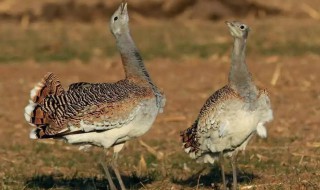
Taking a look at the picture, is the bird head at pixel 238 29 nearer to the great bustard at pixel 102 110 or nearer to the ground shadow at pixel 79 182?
the great bustard at pixel 102 110

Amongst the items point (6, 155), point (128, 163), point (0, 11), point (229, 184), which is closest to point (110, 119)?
point (229, 184)

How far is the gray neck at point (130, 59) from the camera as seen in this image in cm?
845

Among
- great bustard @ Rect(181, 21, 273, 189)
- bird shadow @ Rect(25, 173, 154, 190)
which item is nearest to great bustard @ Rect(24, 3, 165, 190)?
great bustard @ Rect(181, 21, 273, 189)

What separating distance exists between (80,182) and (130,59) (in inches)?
60.3

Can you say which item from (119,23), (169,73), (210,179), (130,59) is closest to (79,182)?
(210,179)

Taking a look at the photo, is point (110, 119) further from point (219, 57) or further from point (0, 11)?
point (0, 11)

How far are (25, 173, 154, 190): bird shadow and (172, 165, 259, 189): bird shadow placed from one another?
34 cm

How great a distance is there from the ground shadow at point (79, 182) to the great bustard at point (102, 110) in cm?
79

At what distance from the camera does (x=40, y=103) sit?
835 centimetres

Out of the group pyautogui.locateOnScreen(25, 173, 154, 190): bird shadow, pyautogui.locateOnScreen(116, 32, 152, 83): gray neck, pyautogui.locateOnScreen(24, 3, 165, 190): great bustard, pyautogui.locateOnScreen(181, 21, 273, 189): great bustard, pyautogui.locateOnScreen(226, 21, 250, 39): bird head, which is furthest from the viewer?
pyautogui.locateOnScreen(25, 173, 154, 190): bird shadow

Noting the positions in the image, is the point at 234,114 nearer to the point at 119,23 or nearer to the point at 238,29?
the point at 238,29

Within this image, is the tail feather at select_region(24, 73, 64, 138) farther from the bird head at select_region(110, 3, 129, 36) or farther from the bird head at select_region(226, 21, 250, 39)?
the bird head at select_region(226, 21, 250, 39)

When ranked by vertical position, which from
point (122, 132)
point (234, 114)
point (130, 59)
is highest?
point (130, 59)

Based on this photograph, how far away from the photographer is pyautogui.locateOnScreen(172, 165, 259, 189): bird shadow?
29.7ft
